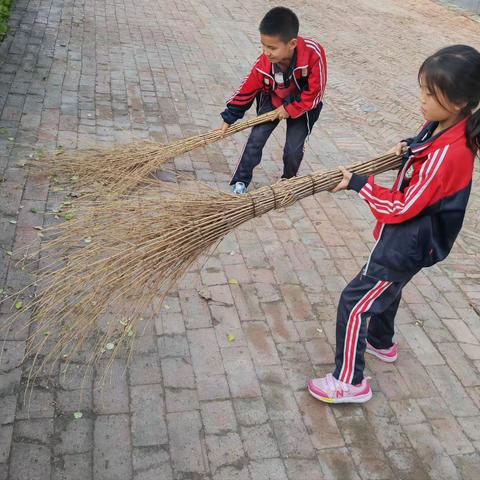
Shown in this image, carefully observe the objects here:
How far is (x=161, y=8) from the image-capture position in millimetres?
9172

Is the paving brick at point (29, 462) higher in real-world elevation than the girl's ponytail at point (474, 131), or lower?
lower

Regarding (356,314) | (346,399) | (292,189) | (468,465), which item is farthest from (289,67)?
(468,465)

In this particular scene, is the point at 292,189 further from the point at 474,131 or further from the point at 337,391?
the point at 337,391

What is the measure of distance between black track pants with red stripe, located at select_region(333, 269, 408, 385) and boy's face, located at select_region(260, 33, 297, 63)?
1753 millimetres

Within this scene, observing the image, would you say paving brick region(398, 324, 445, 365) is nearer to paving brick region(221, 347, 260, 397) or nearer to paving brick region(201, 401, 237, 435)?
paving brick region(221, 347, 260, 397)

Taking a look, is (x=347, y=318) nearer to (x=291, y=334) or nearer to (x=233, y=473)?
(x=291, y=334)

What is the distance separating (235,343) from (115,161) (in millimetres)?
1868

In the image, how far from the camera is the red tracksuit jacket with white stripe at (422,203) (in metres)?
2.18

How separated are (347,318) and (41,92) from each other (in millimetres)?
4334

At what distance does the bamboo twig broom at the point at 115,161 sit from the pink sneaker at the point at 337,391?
2.04 m

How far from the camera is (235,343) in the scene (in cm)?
307

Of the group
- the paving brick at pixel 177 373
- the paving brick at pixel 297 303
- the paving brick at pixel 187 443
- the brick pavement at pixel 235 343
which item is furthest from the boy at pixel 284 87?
the paving brick at pixel 187 443

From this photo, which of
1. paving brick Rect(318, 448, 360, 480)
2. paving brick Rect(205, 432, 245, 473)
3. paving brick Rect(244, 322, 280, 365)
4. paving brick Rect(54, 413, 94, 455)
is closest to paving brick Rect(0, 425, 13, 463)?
paving brick Rect(54, 413, 94, 455)

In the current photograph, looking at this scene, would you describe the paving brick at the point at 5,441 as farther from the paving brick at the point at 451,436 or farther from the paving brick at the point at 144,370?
the paving brick at the point at 451,436
